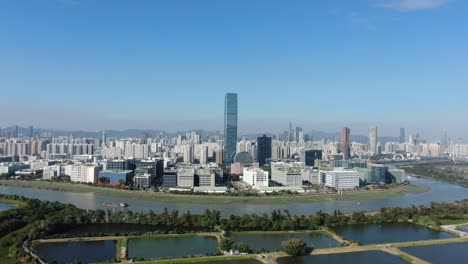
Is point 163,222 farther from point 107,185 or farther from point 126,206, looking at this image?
point 107,185

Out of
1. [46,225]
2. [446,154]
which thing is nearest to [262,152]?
[46,225]

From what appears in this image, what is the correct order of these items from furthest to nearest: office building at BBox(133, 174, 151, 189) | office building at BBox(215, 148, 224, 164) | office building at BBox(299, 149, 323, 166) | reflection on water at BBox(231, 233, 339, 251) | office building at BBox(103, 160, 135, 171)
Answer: office building at BBox(215, 148, 224, 164) < office building at BBox(299, 149, 323, 166) < office building at BBox(103, 160, 135, 171) < office building at BBox(133, 174, 151, 189) < reflection on water at BBox(231, 233, 339, 251)

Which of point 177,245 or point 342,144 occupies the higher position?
point 342,144

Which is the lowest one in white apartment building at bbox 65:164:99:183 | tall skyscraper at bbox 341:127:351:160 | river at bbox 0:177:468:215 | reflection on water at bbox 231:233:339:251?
reflection on water at bbox 231:233:339:251

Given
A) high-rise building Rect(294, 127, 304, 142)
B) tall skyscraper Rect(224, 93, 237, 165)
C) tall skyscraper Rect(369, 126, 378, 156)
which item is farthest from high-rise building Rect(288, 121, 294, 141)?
tall skyscraper Rect(224, 93, 237, 165)

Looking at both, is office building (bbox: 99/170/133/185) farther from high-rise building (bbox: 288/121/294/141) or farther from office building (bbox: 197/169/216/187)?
high-rise building (bbox: 288/121/294/141)

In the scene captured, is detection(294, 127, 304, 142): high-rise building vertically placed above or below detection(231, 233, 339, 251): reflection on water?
above

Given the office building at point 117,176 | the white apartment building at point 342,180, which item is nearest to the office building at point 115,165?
the office building at point 117,176
